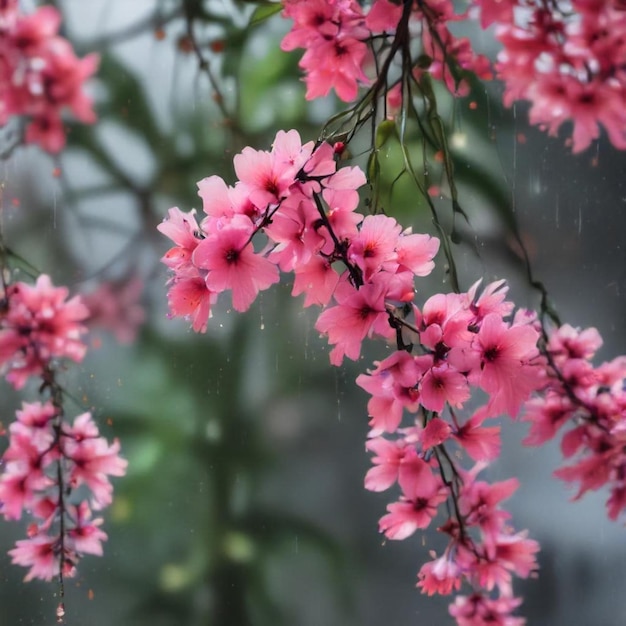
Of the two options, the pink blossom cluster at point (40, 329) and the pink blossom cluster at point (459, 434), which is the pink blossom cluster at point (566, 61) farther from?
the pink blossom cluster at point (40, 329)

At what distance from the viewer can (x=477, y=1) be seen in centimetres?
74

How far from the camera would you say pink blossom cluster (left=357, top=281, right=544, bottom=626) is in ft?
1.92

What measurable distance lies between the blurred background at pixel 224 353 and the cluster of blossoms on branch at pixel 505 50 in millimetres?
31

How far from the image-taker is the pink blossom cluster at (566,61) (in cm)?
69

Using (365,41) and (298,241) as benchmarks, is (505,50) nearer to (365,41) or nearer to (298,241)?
(365,41)

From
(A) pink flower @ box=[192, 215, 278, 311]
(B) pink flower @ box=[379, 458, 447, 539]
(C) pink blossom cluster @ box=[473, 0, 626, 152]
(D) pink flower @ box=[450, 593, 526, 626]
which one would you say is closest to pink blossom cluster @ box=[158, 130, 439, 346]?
(A) pink flower @ box=[192, 215, 278, 311]

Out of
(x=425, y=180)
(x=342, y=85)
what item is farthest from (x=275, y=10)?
(x=425, y=180)

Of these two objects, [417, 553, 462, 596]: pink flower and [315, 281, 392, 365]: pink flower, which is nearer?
[315, 281, 392, 365]: pink flower

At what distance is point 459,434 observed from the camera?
0.68 metres

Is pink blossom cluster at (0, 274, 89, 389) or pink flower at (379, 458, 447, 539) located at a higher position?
pink blossom cluster at (0, 274, 89, 389)

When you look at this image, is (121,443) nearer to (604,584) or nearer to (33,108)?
(33,108)

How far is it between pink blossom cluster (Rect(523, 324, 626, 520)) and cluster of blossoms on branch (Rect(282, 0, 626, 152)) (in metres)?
0.24

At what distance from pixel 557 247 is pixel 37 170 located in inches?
26.0

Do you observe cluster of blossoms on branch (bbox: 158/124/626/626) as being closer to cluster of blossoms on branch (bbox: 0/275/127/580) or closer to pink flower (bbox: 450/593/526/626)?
pink flower (bbox: 450/593/526/626)
